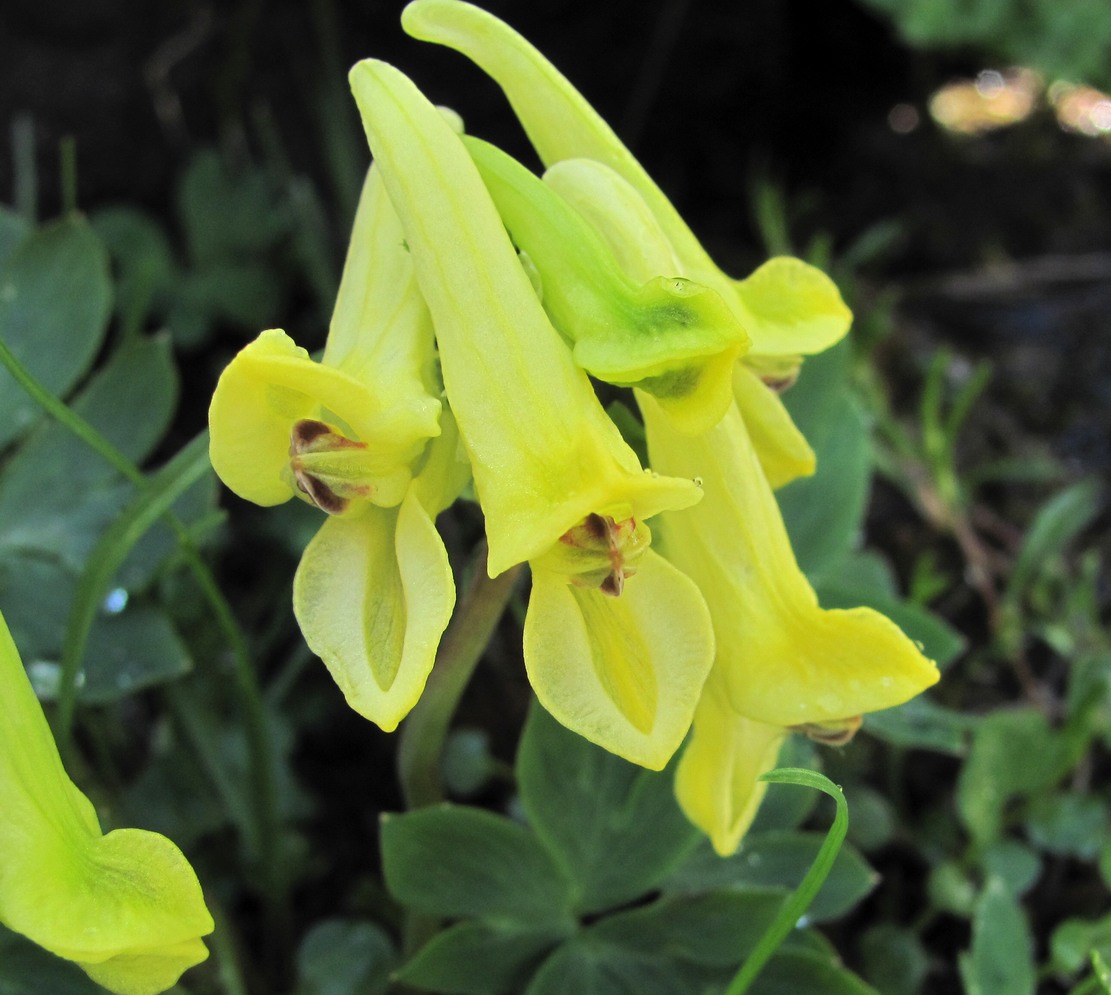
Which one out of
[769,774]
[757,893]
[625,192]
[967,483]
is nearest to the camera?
[769,774]

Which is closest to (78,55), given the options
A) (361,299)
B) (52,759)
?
(361,299)

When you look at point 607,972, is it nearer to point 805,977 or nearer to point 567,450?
point 805,977

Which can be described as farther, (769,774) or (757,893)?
(757,893)

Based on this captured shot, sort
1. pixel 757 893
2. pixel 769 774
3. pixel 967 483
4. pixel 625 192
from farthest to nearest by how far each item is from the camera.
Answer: pixel 967 483, pixel 757 893, pixel 625 192, pixel 769 774

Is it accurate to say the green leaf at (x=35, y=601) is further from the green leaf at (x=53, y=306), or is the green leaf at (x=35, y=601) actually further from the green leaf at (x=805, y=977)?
the green leaf at (x=805, y=977)

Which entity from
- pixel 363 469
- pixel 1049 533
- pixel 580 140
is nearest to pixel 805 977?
pixel 363 469

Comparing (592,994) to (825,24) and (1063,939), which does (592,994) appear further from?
(825,24)

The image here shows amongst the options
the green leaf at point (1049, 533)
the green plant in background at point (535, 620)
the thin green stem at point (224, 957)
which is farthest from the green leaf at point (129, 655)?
the green leaf at point (1049, 533)
